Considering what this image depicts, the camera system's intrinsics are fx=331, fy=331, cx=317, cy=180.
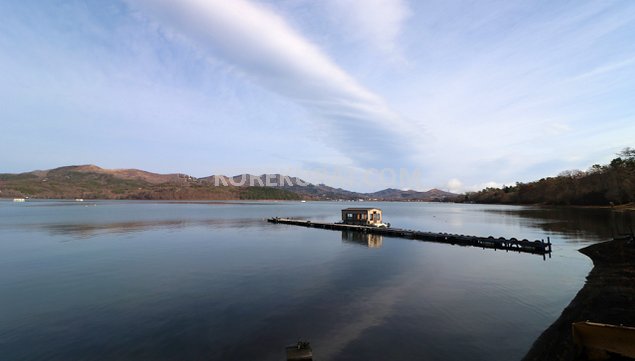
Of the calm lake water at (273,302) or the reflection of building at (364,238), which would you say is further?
the reflection of building at (364,238)

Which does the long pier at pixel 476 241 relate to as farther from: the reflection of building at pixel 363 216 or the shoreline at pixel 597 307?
the shoreline at pixel 597 307

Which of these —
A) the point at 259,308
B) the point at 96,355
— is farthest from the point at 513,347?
the point at 96,355

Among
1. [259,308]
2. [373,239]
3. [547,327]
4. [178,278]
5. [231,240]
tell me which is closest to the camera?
[547,327]

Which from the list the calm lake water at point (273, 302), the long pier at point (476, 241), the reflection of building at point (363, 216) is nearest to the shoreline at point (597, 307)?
the calm lake water at point (273, 302)

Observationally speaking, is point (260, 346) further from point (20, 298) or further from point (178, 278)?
point (20, 298)

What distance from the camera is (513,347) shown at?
14.9m

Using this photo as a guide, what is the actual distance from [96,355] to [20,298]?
12.7 meters

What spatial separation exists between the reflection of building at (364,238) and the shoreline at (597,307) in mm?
25373

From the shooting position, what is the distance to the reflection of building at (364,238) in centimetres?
4962

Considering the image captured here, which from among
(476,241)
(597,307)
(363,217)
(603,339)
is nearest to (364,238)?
(363,217)

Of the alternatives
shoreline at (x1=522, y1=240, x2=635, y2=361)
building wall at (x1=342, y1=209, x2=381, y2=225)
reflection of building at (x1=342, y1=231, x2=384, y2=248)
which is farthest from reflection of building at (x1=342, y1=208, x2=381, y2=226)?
shoreline at (x1=522, y1=240, x2=635, y2=361)

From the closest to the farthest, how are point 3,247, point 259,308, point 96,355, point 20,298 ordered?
point 96,355
point 259,308
point 20,298
point 3,247

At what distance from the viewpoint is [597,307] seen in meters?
18.4

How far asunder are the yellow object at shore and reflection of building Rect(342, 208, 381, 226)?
5672 centimetres
